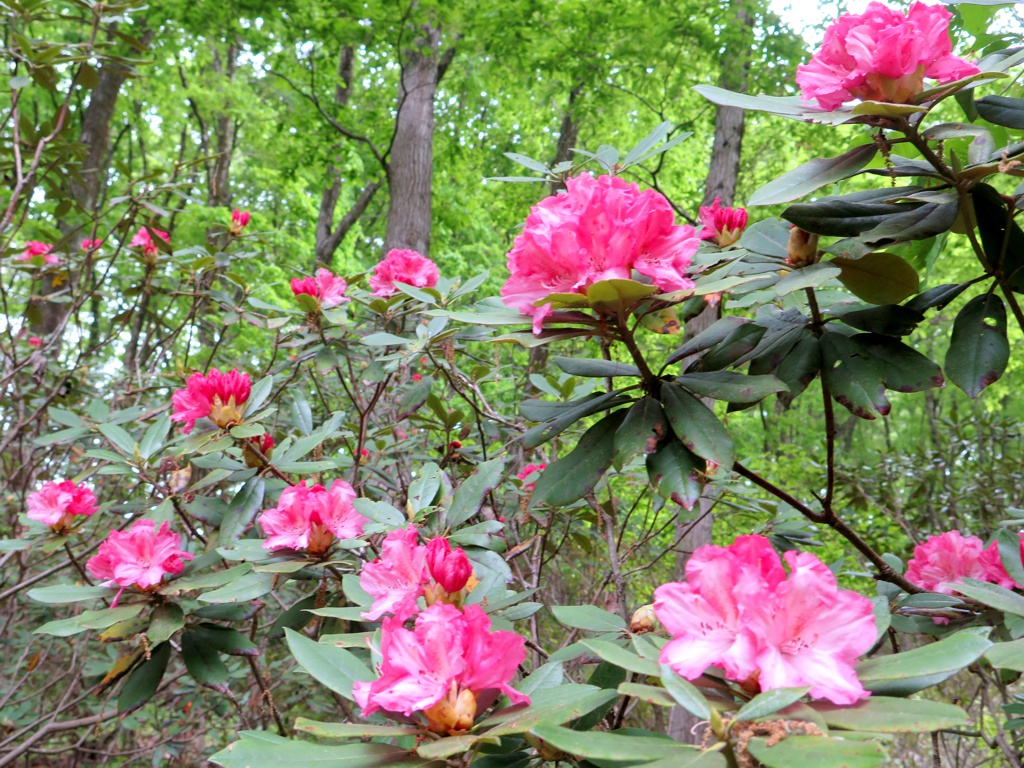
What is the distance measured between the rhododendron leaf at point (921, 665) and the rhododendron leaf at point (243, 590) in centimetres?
107

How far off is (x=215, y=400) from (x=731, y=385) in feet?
3.79

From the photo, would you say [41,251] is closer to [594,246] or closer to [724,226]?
[724,226]

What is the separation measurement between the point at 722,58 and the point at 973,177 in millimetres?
4660

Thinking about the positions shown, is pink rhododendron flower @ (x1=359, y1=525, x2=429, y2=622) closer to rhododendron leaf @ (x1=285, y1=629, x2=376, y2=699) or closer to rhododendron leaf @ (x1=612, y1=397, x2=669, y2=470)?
rhododendron leaf @ (x1=285, y1=629, x2=376, y2=699)

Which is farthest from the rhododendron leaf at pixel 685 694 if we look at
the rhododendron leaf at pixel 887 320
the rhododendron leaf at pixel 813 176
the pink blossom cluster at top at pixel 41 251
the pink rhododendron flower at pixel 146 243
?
the pink blossom cluster at top at pixel 41 251

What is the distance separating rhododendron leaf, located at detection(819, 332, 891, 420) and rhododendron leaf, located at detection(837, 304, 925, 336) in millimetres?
34

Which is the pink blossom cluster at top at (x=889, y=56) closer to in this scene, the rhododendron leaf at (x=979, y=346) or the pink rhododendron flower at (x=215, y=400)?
the rhododendron leaf at (x=979, y=346)

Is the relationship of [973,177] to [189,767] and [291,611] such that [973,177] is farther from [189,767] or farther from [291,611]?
[189,767]

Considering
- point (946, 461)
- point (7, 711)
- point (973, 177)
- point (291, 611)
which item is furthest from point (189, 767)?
point (946, 461)

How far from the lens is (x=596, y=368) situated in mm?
1176

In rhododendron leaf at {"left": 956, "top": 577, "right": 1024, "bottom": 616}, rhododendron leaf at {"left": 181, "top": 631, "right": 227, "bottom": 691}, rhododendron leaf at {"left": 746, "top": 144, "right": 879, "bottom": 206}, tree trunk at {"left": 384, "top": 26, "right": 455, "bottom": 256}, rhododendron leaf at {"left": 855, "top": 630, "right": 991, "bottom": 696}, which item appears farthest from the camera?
tree trunk at {"left": 384, "top": 26, "right": 455, "bottom": 256}

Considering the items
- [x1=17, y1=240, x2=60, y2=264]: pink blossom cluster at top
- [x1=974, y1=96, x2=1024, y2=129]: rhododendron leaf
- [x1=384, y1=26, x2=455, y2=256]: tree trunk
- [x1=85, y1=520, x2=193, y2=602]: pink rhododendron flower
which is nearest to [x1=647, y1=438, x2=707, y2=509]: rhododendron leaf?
[x1=974, y1=96, x2=1024, y2=129]: rhododendron leaf

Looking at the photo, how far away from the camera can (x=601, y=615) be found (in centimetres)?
103

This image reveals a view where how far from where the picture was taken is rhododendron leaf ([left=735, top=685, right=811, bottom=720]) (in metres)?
0.54
